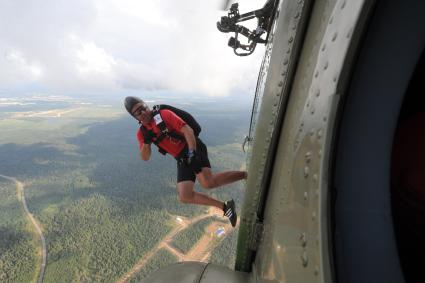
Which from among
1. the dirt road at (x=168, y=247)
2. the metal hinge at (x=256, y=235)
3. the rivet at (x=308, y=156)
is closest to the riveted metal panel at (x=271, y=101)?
the metal hinge at (x=256, y=235)

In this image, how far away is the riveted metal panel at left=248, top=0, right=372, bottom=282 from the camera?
747mm

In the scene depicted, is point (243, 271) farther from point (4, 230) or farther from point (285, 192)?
point (4, 230)

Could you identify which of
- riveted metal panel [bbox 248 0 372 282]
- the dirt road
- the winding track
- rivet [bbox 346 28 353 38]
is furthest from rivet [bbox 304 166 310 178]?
the winding track

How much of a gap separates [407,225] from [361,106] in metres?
0.76

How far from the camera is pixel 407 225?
49.8 inches

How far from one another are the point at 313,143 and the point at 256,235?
3.23ft

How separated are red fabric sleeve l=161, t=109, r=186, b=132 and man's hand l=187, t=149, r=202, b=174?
1.19 feet

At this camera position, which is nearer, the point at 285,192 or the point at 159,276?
the point at 285,192

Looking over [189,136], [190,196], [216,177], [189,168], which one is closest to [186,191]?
[190,196]

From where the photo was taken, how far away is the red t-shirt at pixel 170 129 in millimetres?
4262

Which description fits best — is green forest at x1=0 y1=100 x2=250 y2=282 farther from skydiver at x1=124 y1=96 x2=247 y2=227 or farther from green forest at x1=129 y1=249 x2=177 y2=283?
skydiver at x1=124 y1=96 x2=247 y2=227

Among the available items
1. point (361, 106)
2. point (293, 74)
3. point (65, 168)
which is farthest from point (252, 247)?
point (65, 168)

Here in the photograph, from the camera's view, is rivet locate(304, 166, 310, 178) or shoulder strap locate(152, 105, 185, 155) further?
shoulder strap locate(152, 105, 185, 155)

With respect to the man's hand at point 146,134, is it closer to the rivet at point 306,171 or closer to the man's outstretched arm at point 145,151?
the man's outstretched arm at point 145,151
